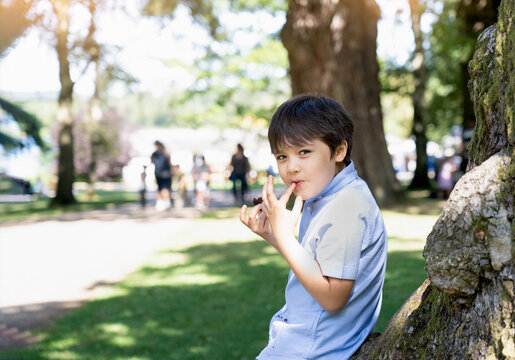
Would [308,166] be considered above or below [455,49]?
below

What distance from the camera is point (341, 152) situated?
235 centimetres

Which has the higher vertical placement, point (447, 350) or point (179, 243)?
point (447, 350)

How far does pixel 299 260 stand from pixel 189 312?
4945 millimetres

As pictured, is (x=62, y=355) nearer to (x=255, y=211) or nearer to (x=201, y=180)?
(x=255, y=211)

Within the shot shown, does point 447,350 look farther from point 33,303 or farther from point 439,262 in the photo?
point 33,303

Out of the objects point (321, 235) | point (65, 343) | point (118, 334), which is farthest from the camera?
point (118, 334)

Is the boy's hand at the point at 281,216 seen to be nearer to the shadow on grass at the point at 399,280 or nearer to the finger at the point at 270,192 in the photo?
the finger at the point at 270,192

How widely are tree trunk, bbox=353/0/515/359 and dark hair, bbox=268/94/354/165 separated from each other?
0.53m

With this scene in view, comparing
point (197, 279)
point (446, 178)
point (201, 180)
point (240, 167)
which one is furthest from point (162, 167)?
point (197, 279)

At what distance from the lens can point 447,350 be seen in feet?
5.98

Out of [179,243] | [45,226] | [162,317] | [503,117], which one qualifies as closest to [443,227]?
[503,117]

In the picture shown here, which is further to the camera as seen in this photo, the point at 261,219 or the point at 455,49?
the point at 455,49

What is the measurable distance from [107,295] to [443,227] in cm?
670

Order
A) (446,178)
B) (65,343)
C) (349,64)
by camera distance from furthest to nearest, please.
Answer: (446,178) < (349,64) < (65,343)
